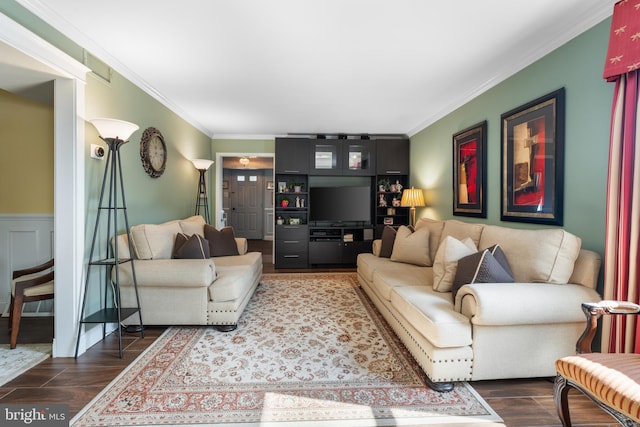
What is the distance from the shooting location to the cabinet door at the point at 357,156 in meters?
5.68

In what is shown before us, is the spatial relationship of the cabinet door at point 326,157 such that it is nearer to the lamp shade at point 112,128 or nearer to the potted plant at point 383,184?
the potted plant at point 383,184

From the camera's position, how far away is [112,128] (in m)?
2.37

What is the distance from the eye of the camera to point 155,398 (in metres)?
1.80

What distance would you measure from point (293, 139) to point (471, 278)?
4.24 metres

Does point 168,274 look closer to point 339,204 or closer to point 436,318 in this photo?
point 436,318

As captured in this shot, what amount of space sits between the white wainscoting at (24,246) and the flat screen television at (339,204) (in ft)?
12.3

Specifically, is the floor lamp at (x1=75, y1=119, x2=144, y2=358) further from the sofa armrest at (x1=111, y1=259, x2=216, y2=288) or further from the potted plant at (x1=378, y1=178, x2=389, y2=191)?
the potted plant at (x1=378, y1=178, x2=389, y2=191)

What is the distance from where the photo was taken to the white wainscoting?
3.10 meters

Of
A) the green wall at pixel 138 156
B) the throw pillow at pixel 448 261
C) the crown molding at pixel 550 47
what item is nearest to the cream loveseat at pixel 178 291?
the green wall at pixel 138 156

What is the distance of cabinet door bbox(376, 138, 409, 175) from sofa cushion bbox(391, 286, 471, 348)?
12.0ft

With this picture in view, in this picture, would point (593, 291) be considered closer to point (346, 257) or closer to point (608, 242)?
point (608, 242)

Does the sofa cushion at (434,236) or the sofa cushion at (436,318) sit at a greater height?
the sofa cushion at (434,236)

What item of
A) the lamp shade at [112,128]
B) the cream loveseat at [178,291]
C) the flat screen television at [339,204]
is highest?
the lamp shade at [112,128]

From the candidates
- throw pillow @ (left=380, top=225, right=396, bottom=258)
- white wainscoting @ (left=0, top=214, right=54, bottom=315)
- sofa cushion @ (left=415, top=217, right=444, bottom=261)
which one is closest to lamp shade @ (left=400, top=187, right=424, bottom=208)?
throw pillow @ (left=380, top=225, right=396, bottom=258)
